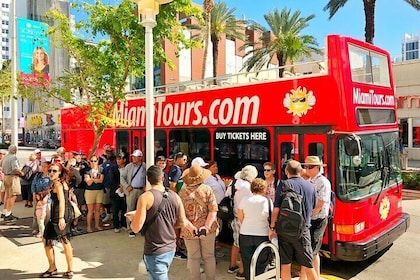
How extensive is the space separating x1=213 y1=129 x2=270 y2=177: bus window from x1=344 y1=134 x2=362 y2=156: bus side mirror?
1.55m

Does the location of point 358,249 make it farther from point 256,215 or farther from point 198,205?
point 198,205

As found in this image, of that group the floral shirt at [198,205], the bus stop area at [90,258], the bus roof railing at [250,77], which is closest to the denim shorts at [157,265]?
the floral shirt at [198,205]

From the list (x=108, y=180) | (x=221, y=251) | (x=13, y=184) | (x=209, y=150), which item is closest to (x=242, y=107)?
(x=209, y=150)

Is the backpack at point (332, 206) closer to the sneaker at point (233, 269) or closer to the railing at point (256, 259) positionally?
the railing at point (256, 259)

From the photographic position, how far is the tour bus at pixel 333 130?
5617 millimetres

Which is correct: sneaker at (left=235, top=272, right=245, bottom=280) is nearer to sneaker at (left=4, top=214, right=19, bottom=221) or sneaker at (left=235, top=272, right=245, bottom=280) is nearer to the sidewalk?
the sidewalk

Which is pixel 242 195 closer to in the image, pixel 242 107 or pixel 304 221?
pixel 304 221

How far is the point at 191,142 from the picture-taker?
325 inches

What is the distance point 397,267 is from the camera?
623cm

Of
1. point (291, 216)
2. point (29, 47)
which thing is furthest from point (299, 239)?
point (29, 47)

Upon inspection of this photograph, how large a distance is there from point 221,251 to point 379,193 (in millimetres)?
3029

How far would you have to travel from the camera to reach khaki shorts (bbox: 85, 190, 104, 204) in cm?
826

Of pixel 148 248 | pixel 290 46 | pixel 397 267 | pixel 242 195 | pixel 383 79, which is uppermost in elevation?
pixel 290 46

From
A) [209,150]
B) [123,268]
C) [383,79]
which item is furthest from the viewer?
[209,150]
